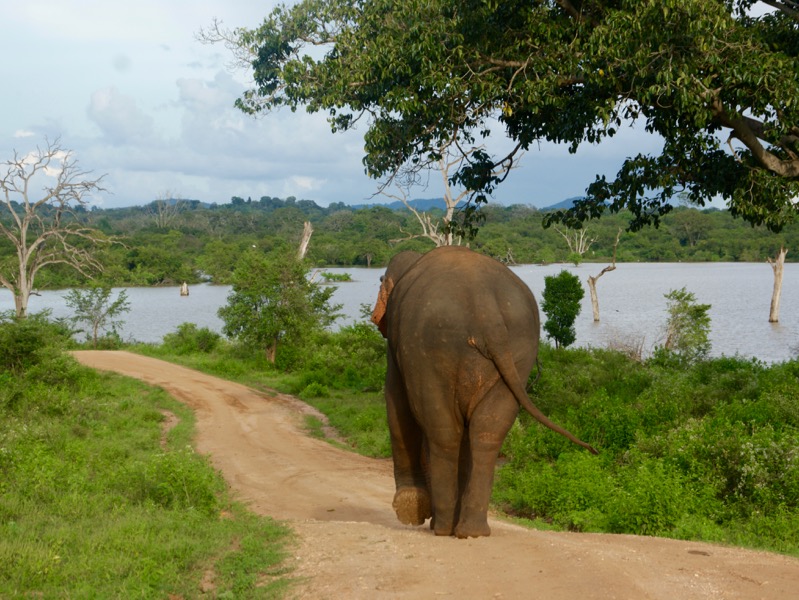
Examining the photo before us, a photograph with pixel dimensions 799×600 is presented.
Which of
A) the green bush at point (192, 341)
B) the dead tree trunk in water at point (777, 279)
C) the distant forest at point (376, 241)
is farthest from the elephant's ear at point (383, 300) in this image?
the distant forest at point (376, 241)

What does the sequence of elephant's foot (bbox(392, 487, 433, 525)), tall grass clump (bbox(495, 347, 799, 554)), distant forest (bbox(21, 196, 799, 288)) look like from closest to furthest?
elephant's foot (bbox(392, 487, 433, 525))
tall grass clump (bbox(495, 347, 799, 554))
distant forest (bbox(21, 196, 799, 288))

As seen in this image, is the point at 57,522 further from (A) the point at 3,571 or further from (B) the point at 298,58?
(B) the point at 298,58

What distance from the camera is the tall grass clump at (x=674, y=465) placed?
776cm

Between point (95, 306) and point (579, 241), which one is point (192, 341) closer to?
point (95, 306)

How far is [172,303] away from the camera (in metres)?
59.3

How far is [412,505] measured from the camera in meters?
6.55

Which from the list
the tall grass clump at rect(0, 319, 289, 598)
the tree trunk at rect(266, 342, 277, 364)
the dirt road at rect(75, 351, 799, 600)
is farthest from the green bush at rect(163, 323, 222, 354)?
the dirt road at rect(75, 351, 799, 600)

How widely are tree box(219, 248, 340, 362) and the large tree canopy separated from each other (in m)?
9.47

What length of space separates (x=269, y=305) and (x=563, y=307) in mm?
9499

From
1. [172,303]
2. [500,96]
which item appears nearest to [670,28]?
[500,96]

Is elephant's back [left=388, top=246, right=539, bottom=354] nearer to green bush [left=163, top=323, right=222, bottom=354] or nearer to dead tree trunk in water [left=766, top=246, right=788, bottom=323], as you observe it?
green bush [left=163, top=323, right=222, bottom=354]

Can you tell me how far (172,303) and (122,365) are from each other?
130 ft

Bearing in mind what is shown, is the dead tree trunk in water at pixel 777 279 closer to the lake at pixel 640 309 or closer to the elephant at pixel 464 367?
the lake at pixel 640 309

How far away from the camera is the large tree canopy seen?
411 inches
